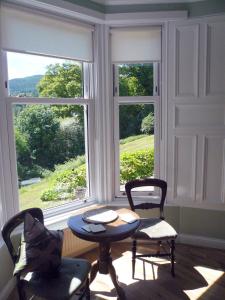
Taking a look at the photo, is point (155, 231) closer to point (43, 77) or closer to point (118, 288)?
point (118, 288)

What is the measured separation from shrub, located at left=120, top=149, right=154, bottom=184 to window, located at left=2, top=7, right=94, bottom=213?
1.31 feet

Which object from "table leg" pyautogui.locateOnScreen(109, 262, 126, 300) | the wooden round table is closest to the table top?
the wooden round table

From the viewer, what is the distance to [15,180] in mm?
2607

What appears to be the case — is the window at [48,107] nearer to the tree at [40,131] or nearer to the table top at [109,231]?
the tree at [40,131]

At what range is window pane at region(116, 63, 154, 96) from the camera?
10.5 ft

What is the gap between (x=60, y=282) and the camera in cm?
193

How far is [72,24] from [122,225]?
1.95 metres

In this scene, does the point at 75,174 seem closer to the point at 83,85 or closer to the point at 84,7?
the point at 83,85

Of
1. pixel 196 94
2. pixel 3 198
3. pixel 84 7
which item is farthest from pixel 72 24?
pixel 3 198

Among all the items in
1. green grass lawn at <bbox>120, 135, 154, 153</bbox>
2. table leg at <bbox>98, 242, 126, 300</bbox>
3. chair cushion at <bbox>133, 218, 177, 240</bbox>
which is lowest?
table leg at <bbox>98, 242, 126, 300</bbox>

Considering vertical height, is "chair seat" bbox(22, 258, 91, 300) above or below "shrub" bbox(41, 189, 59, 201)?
below

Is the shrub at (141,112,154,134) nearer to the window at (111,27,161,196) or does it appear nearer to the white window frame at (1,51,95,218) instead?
the window at (111,27,161,196)

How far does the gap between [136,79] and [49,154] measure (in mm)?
1249

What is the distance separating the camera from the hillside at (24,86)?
8.39ft
